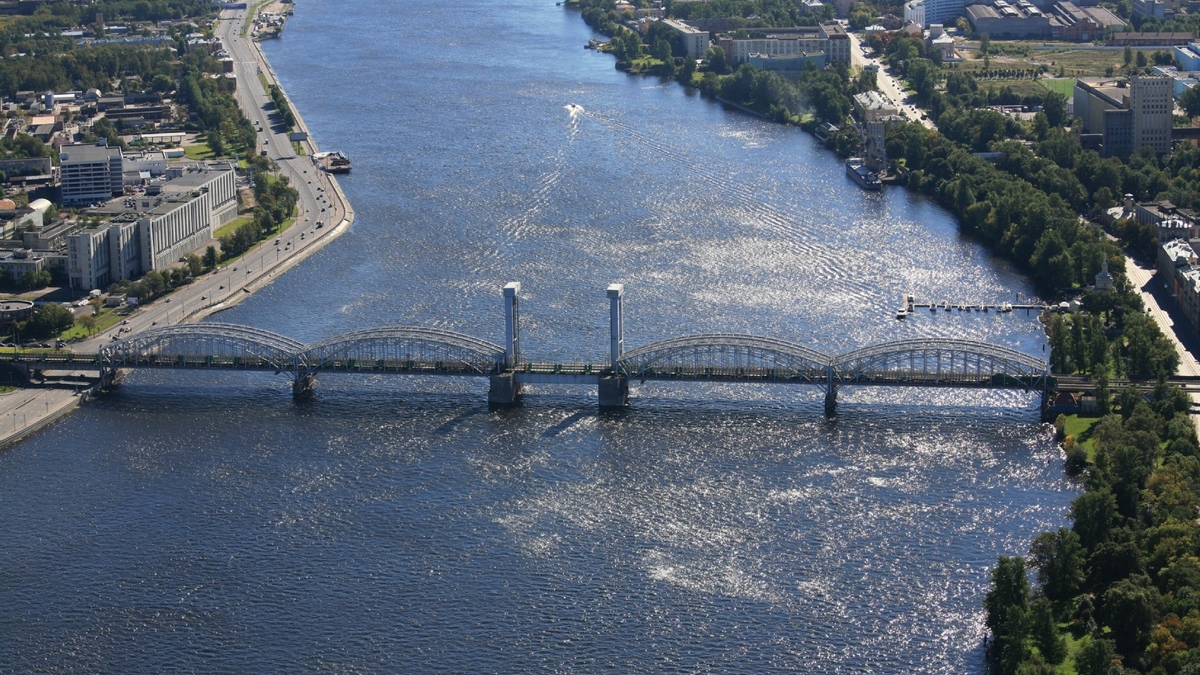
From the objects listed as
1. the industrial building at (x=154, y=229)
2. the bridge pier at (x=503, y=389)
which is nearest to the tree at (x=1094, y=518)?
the bridge pier at (x=503, y=389)

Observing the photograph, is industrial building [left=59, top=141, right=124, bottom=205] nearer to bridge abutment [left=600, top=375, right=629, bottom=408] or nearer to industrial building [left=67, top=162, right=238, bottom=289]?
industrial building [left=67, top=162, right=238, bottom=289]

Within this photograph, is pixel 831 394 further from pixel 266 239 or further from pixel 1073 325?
pixel 266 239

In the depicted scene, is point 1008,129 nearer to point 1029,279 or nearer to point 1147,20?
point 1029,279

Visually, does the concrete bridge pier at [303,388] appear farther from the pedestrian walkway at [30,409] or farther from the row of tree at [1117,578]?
the row of tree at [1117,578]

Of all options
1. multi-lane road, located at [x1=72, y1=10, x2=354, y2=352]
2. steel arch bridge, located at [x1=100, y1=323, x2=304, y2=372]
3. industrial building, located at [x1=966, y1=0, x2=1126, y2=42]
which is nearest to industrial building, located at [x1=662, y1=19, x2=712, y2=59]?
industrial building, located at [x1=966, y1=0, x2=1126, y2=42]

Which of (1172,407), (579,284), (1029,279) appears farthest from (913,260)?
(1172,407)

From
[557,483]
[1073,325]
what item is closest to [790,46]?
[1073,325]
